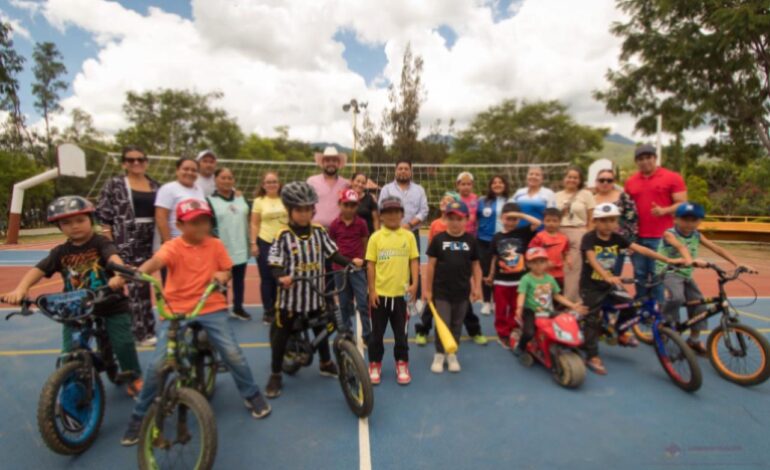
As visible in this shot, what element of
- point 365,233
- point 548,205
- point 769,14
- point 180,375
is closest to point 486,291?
point 548,205

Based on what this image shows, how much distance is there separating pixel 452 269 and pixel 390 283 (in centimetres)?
62

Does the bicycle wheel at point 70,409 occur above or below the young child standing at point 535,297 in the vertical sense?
below

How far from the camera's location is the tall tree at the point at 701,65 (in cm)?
1398

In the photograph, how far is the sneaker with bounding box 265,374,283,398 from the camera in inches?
125

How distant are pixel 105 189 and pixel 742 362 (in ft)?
19.6

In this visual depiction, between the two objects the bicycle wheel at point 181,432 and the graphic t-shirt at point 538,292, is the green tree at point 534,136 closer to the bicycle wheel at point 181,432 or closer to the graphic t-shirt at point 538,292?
the graphic t-shirt at point 538,292

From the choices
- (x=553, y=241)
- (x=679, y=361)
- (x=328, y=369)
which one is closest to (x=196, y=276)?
(x=328, y=369)

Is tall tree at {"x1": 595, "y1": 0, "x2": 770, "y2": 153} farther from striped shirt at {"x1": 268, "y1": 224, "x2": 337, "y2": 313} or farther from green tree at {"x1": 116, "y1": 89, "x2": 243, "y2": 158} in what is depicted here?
green tree at {"x1": 116, "y1": 89, "x2": 243, "y2": 158}

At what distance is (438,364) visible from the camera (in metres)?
3.69

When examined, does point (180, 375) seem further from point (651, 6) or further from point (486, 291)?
point (651, 6)

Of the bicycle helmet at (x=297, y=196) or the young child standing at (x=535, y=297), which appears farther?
the young child standing at (x=535, y=297)

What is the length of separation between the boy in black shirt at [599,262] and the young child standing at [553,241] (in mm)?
362

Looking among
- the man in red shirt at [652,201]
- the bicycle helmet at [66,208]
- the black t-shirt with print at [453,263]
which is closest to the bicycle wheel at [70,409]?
the bicycle helmet at [66,208]

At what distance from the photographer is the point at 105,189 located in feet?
11.7
